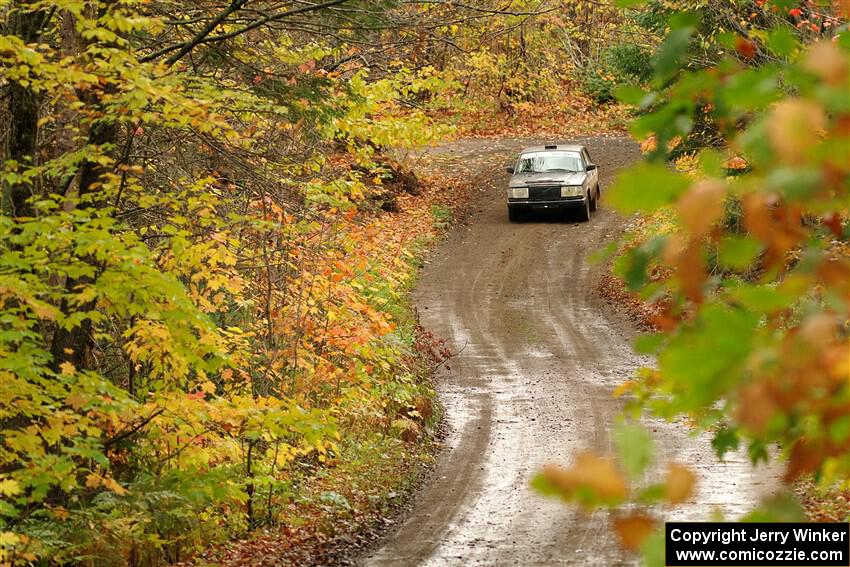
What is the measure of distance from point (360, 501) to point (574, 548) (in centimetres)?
A: 258

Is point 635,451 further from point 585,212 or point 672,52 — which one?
point 585,212

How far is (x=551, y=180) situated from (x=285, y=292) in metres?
15.9

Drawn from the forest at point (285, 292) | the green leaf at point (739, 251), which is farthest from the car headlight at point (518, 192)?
the green leaf at point (739, 251)

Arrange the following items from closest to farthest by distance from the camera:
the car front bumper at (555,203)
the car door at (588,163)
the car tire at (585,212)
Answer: the car front bumper at (555,203) → the car tire at (585,212) → the car door at (588,163)

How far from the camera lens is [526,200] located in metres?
27.1

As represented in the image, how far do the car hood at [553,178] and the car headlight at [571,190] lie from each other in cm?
11

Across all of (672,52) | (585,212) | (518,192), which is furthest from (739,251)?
(585,212)

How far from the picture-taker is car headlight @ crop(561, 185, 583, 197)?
1049 inches

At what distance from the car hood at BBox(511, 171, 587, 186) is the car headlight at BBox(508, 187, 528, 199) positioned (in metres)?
0.14

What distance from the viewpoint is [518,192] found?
26984 mm

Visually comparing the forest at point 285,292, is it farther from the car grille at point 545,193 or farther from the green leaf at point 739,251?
the car grille at point 545,193

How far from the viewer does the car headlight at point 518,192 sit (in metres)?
26.9

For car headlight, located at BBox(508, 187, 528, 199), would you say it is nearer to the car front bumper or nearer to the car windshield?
the car front bumper

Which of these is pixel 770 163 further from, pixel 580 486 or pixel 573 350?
pixel 573 350
